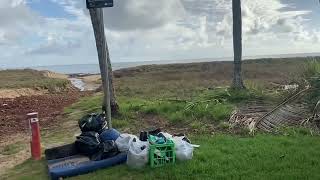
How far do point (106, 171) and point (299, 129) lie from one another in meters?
4.26

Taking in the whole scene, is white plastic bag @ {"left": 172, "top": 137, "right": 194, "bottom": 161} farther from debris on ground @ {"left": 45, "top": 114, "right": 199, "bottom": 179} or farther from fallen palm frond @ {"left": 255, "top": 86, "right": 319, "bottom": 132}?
fallen palm frond @ {"left": 255, "top": 86, "right": 319, "bottom": 132}

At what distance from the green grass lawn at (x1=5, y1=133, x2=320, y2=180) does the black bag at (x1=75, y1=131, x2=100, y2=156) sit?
0.66 meters

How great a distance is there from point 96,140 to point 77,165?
2.33ft

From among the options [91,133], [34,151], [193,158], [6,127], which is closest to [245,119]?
[193,158]

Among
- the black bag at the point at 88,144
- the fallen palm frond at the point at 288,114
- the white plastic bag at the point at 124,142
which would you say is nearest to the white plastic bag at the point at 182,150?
the white plastic bag at the point at 124,142

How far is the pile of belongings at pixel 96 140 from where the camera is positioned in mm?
7699

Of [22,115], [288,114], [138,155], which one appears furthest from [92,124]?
[22,115]

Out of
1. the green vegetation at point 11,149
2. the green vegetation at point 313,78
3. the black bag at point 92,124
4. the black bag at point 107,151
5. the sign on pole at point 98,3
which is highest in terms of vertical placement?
the sign on pole at point 98,3

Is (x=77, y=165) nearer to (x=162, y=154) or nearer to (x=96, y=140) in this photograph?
(x=96, y=140)

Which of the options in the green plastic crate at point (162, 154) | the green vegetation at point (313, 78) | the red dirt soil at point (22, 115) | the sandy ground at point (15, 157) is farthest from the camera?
the red dirt soil at point (22, 115)

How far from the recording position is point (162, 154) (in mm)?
7113

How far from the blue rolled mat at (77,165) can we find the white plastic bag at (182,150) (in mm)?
915

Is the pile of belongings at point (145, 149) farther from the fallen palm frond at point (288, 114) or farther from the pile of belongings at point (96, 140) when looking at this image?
the fallen palm frond at point (288, 114)

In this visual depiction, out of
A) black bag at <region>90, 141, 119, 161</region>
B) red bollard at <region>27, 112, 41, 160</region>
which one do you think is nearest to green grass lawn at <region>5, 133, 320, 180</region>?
red bollard at <region>27, 112, 41, 160</region>
